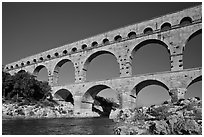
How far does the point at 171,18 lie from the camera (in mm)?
27781

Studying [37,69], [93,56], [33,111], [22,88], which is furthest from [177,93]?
[37,69]

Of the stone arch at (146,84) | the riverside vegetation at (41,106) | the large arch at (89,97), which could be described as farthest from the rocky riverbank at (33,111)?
the stone arch at (146,84)

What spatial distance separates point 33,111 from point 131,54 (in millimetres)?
13870

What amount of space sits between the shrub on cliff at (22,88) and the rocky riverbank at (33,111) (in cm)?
200

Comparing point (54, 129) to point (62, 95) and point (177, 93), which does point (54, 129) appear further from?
point (62, 95)

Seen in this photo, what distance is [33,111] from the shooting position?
86.3 ft

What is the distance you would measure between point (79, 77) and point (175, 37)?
14393 millimetres

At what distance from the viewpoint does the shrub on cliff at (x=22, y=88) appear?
30.1 meters

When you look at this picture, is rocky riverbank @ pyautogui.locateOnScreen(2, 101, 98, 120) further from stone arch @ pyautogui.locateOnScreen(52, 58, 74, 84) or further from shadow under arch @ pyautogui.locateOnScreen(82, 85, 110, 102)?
stone arch @ pyautogui.locateOnScreen(52, 58, 74, 84)

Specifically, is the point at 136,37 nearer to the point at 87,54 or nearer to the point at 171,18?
the point at 171,18

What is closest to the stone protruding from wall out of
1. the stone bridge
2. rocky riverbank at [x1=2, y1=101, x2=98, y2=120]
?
the stone bridge

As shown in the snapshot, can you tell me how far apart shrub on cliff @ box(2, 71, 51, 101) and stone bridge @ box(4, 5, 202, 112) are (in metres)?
3.68

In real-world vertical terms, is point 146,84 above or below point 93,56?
below

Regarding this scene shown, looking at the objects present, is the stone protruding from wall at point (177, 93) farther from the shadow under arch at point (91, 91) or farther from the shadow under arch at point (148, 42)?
the shadow under arch at point (91, 91)
